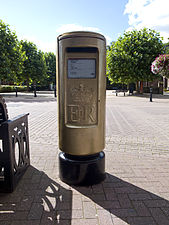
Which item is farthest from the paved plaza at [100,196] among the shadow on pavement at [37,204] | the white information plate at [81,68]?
the white information plate at [81,68]

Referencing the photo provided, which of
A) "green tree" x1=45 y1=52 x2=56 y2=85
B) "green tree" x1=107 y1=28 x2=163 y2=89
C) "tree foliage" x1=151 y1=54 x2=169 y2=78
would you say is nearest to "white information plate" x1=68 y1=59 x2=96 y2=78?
"tree foliage" x1=151 y1=54 x2=169 y2=78

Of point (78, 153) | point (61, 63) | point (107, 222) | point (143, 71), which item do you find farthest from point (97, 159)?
point (143, 71)

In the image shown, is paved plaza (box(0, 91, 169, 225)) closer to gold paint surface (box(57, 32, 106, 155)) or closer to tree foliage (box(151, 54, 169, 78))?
gold paint surface (box(57, 32, 106, 155))

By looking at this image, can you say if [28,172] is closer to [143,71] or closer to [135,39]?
[143,71]

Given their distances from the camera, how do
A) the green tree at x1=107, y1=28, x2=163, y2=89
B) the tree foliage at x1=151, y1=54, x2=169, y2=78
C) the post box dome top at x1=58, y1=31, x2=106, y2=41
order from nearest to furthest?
the post box dome top at x1=58, y1=31, x2=106, y2=41 < the tree foliage at x1=151, y1=54, x2=169, y2=78 < the green tree at x1=107, y1=28, x2=163, y2=89

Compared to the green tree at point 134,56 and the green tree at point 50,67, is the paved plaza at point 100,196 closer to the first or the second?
the green tree at point 134,56

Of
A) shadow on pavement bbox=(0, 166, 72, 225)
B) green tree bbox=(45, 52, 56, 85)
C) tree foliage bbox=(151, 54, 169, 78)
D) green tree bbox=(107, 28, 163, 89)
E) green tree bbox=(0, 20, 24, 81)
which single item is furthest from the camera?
green tree bbox=(45, 52, 56, 85)

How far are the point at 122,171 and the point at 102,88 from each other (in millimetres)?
1632

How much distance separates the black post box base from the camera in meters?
2.73

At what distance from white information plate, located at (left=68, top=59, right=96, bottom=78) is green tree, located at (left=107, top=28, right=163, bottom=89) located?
21153 mm

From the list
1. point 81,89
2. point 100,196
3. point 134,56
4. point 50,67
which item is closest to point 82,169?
point 100,196

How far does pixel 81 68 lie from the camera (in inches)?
98.7

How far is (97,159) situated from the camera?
9.20 feet

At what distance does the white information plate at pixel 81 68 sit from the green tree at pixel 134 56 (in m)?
21.2
